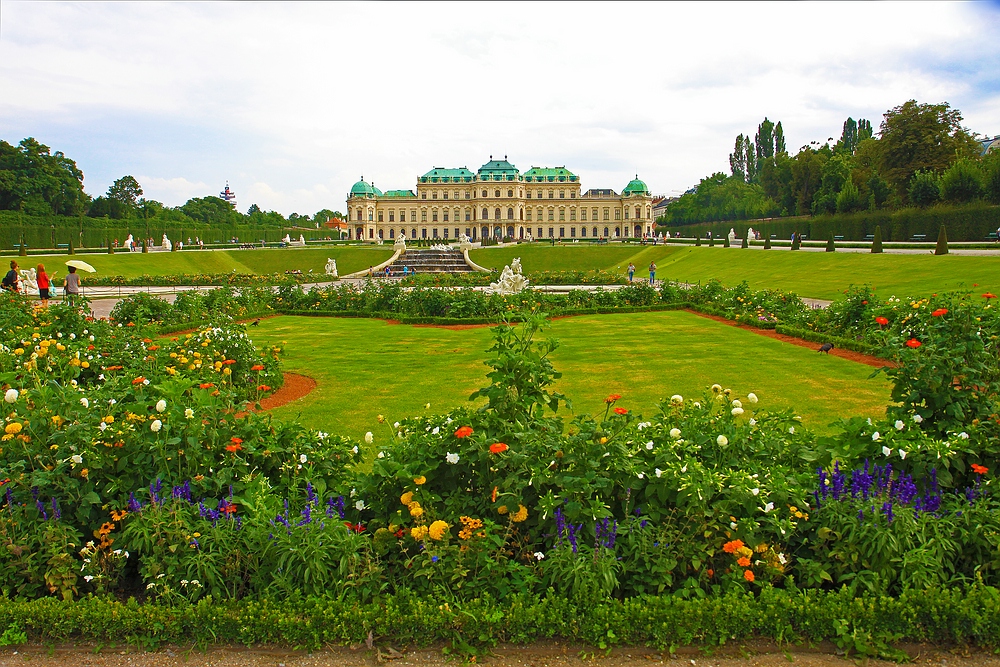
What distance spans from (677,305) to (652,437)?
16.5 m

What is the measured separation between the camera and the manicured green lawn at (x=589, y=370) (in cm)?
827

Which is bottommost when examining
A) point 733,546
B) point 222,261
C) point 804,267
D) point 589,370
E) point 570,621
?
point 570,621

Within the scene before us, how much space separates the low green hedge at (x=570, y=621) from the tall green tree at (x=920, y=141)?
51295mm

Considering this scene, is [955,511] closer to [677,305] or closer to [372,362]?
[372,362]

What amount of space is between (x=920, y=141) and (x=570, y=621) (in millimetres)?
54540

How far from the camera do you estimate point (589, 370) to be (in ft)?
35.1

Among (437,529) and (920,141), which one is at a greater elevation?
(920,141)

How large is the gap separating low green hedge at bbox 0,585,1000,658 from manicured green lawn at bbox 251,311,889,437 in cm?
243

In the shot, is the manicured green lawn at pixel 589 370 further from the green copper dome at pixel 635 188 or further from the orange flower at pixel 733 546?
the green copper dome at pixel 635 188

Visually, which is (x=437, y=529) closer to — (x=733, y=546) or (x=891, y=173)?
(x=733, y=546)

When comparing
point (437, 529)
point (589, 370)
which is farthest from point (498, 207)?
point (437, 529)

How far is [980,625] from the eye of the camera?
3.38 metres

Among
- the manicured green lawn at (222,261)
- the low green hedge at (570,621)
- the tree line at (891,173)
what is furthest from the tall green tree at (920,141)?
the low green hedge at (570,621)

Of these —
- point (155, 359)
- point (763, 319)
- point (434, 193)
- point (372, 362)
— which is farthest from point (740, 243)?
point (434, 193)
